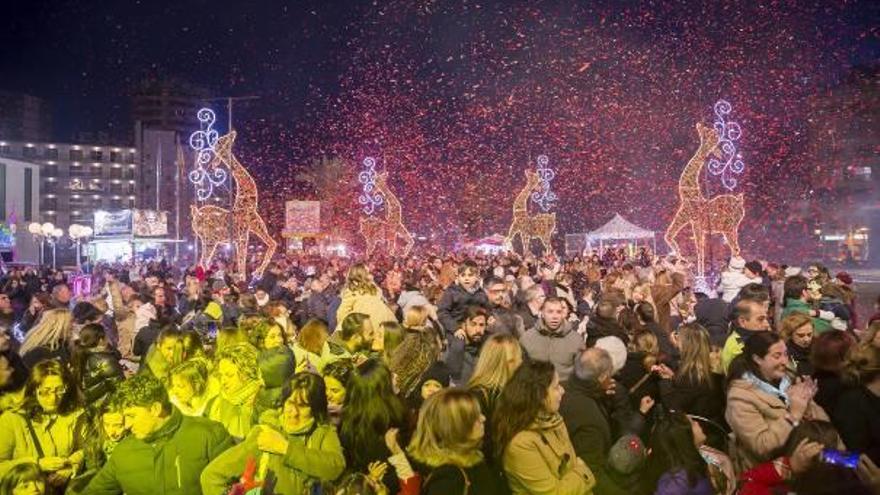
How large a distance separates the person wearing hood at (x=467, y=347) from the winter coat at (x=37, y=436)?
3358 millimetres

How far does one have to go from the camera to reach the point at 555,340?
22.8 feet

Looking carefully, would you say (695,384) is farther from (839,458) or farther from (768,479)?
(839,458)

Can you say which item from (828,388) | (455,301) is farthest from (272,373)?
(455,301)

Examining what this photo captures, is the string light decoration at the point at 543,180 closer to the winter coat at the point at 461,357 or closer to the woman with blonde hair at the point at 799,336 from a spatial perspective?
the winter coat at the point at 461,357

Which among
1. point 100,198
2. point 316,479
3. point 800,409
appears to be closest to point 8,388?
point 316,479

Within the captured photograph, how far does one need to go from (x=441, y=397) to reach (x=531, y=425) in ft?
1.61

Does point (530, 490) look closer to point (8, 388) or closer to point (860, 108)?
point (8, 388)

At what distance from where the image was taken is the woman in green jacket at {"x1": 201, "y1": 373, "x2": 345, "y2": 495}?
4031mm

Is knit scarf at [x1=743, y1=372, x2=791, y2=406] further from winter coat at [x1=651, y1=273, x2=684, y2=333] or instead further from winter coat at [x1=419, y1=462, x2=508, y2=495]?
winter coat at [x1=651, y1=273, x2=684, y2=333]

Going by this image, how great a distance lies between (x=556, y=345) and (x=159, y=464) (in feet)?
12.2

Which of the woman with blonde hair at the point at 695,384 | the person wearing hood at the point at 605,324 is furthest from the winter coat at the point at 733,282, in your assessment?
the woman with blonde hair at the point at 695,384

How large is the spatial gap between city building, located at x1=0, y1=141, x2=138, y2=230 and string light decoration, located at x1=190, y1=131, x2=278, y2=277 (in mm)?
107046

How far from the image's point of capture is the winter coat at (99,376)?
5598 millimetres

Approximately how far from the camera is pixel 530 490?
4.04 m
